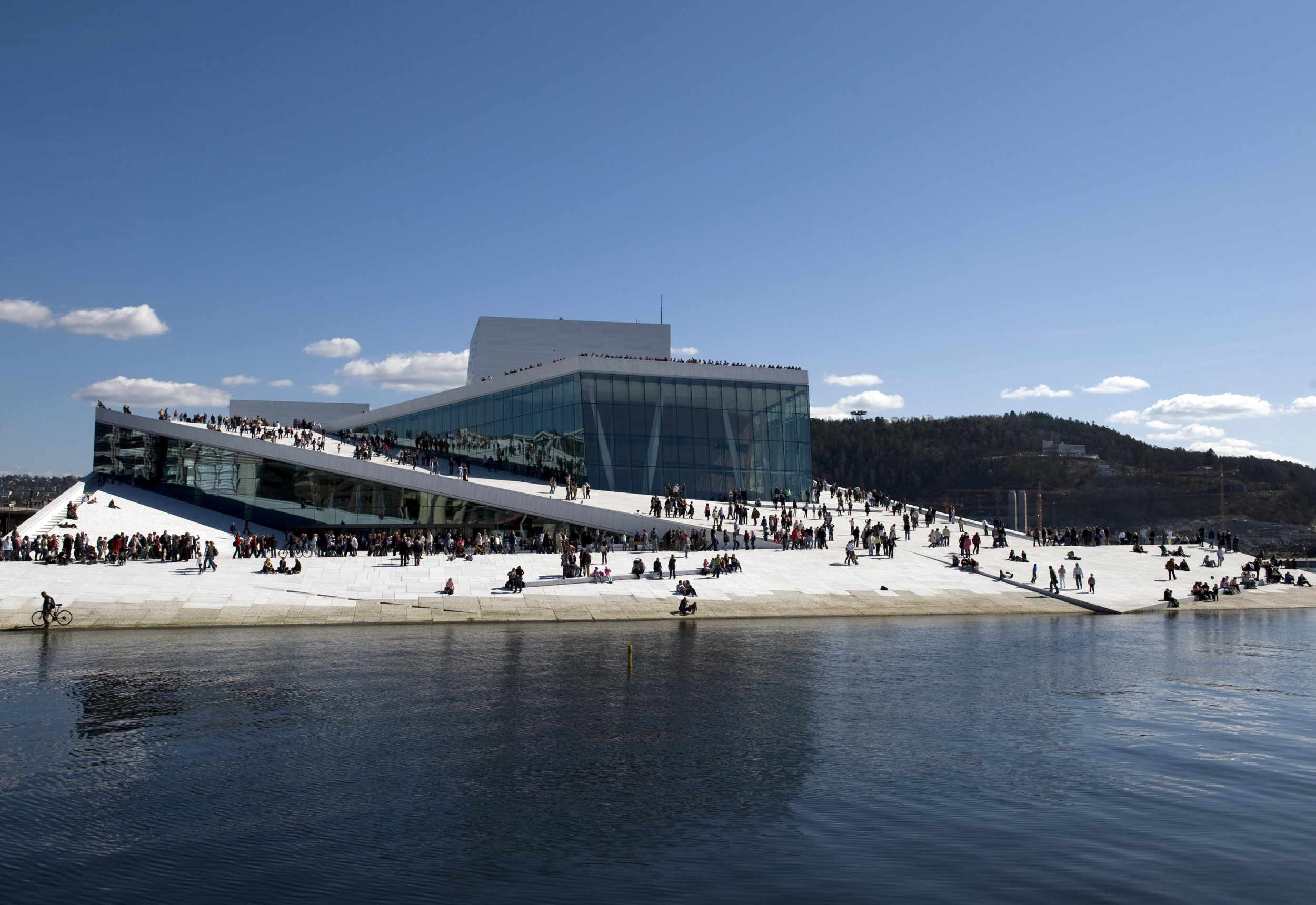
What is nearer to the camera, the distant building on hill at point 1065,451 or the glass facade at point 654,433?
the glass facade at point 654,433

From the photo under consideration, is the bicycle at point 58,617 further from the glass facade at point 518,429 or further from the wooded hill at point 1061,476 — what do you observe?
the wooded hill at point 1061,476

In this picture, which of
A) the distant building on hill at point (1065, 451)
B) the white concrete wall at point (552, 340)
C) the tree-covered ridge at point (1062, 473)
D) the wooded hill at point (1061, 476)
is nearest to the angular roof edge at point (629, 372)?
the white concrete wall at point (552, 340)

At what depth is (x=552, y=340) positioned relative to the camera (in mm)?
78125

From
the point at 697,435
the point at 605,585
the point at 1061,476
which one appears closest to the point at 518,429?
the point at 697,435

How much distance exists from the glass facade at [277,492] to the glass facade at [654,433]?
7901mm

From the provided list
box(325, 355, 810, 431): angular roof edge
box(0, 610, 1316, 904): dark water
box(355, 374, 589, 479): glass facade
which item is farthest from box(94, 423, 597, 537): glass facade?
box(0, 610, 1316, 904): dark water

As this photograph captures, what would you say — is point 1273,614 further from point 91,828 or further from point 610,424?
point 91,828

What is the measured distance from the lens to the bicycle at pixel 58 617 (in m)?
30.3

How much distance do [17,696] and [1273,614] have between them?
4064cm

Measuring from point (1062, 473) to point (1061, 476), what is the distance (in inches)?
32.9

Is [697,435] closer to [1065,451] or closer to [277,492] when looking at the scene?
[277,492]

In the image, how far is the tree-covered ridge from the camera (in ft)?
500

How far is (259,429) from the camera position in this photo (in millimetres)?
56562

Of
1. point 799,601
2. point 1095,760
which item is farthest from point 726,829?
point 799,601
